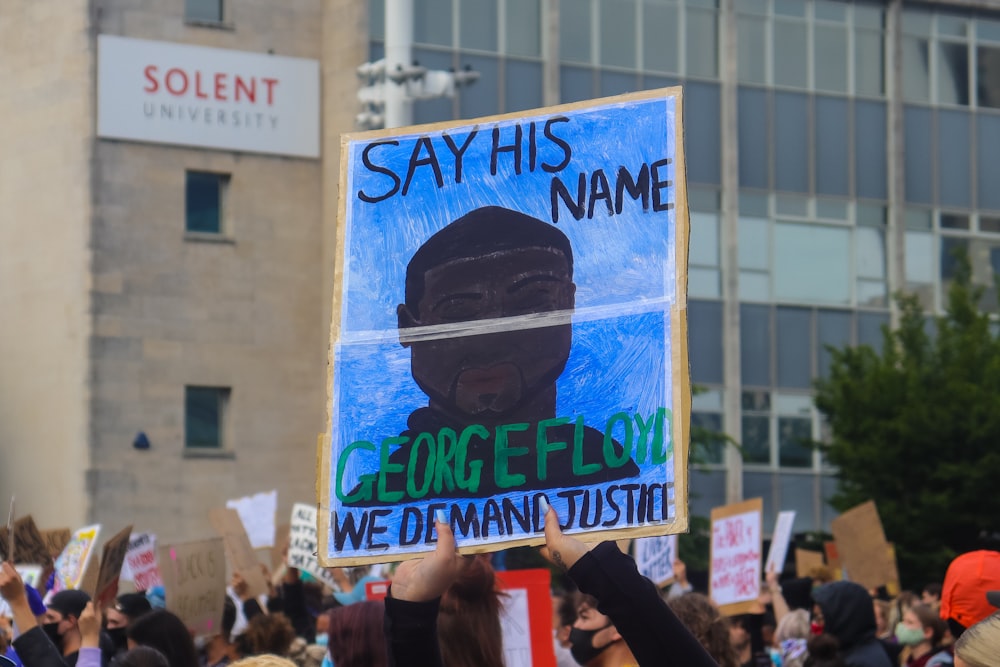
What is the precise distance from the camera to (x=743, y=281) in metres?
36.0

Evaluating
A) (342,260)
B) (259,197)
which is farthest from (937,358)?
(342,260)

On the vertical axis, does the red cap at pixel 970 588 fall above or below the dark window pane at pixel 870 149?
below

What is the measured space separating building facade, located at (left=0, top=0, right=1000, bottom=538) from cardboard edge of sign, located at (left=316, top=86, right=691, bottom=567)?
27402 mm

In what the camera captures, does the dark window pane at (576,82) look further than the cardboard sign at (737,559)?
Yes

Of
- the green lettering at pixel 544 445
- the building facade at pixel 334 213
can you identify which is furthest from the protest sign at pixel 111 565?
the building facade at pixel 334 213

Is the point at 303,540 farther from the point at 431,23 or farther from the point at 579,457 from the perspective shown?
the point at 431,23

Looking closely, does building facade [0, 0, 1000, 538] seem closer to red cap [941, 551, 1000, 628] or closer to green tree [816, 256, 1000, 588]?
green tree [816, 256, 1000, 588]

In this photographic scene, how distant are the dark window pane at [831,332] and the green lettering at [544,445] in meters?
31.3

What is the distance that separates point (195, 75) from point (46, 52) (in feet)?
9.08

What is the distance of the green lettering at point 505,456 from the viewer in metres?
5.13

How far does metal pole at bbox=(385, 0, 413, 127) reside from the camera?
2130cm

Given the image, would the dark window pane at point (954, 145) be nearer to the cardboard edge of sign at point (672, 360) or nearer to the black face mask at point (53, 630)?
the black face mask at point (53, 630)

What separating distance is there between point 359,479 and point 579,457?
607 millimetres

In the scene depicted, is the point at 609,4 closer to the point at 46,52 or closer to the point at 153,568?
the point at 46,52
